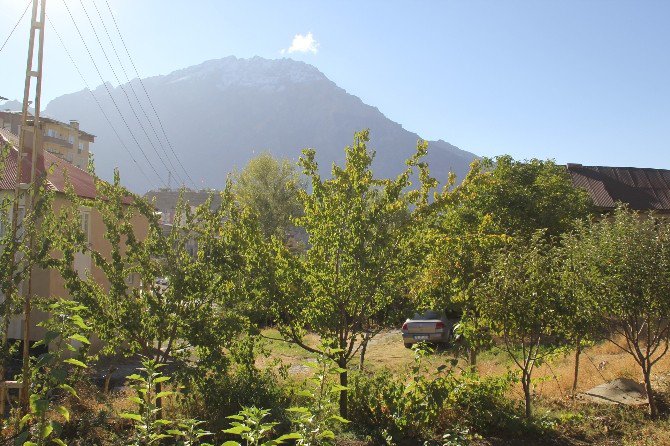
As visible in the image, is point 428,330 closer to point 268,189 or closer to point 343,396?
point 343,396

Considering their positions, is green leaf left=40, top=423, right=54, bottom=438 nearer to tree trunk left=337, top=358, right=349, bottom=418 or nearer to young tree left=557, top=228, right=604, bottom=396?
Result: tree trunk left=337, top=358, right=349, bottom=418

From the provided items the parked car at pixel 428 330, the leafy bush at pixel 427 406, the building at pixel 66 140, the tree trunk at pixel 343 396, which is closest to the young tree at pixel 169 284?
the tree trunk at pixel 343 396

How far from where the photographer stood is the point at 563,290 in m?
8.69

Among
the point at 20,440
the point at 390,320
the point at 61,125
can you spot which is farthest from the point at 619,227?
the point at 61,125

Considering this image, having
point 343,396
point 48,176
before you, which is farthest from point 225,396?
point 48,176

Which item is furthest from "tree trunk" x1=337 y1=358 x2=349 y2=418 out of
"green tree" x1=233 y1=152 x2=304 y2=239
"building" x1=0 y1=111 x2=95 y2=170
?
"building" x1=0 y1=111 x2=95 y2=170

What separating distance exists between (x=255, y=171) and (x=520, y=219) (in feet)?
78.0

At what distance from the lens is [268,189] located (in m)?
40.9

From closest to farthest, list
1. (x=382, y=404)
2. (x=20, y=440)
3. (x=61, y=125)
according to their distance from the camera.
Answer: (x=20, y=440) < (x=382, y=404) < (x=61, y=125)

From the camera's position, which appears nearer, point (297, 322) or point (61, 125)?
point (297, 322)

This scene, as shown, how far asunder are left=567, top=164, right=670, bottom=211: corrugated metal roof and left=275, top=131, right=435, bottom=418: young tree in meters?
29.6

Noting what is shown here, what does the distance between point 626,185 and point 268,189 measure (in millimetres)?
23616

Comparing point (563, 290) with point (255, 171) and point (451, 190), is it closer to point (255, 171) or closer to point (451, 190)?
point (451, 190)

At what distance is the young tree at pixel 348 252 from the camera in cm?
840
